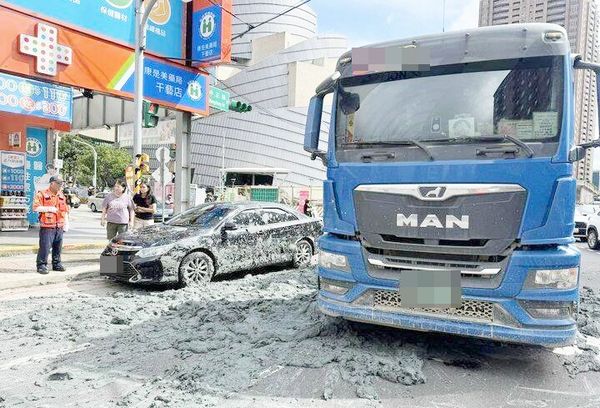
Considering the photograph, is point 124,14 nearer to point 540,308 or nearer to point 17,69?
point 17,69

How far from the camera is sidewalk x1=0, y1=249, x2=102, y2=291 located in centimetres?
730

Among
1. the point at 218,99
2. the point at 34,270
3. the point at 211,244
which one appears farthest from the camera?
the point at 218,99

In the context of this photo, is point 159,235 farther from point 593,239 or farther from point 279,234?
point 593,239

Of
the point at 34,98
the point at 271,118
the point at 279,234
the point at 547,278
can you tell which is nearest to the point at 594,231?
the point at 279,234

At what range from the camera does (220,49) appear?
11734mm

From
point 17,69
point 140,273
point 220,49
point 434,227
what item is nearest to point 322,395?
point 434,227

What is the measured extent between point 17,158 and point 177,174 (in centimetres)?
542

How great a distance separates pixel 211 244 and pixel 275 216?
1657 mm

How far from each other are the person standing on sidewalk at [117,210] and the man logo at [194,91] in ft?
13.7

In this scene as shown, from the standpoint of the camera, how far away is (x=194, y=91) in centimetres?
1253

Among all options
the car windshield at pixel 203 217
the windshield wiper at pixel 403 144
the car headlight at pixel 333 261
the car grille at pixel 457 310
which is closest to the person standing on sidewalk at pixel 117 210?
the car windshield at pixel 203 217

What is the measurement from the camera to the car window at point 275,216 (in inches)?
336

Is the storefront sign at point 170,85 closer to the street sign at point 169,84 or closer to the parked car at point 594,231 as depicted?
the street sign at point 169,84

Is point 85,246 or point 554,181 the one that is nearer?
point 554,181
